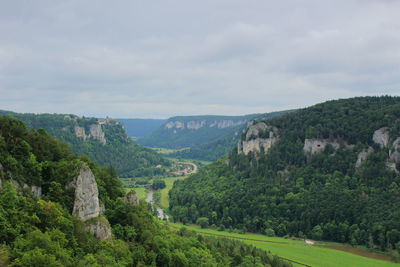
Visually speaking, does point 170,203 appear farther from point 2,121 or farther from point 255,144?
point 2,121

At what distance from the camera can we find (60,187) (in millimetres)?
46344

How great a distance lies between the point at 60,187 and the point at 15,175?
567cm

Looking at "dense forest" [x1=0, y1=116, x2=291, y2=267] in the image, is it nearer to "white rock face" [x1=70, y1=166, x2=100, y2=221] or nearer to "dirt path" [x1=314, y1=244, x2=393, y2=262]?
"white rock face" [x1=70, y1=166, x2=100, y2=221]

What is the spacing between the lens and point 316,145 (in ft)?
414

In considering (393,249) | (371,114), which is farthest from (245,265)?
(371,114)

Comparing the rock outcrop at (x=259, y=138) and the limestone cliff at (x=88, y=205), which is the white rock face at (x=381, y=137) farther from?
the limestone cliff at (x=88, y=205)

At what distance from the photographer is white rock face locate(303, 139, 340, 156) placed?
403 ft

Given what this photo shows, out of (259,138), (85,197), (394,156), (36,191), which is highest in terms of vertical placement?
(259,138)

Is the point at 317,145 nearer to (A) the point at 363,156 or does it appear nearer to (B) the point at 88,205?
(A) the point at 363,156

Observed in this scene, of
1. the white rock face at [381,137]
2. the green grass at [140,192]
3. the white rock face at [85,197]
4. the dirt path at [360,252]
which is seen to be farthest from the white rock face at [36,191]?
the green grass at [140,192]

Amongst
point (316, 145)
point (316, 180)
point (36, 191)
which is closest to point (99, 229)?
point (36, 191)

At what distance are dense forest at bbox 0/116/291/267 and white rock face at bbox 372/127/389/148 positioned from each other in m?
62.9

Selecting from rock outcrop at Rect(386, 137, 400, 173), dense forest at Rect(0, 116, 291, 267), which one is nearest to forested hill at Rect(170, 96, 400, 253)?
rock outcrop at Rect(386, 137, 400, 173)

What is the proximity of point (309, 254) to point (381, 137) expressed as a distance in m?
48.4
